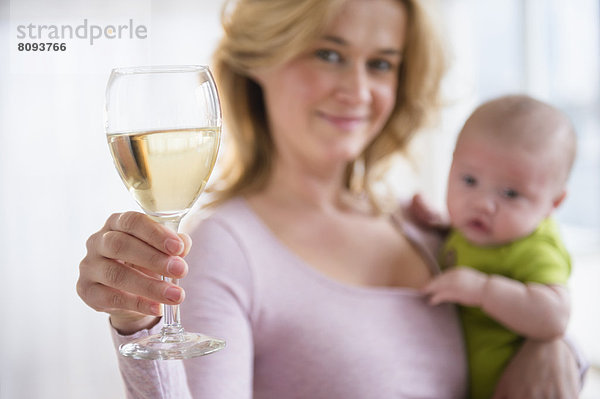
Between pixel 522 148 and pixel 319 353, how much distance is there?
0.61 meters

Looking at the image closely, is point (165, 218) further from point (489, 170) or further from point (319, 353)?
point (489, 170)

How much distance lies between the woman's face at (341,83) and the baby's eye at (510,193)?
0.37m

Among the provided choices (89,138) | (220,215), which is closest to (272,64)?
(220,215)

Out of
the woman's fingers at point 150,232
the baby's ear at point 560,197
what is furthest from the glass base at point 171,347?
the baby's ear at point 560,197

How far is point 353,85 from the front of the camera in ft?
4.99

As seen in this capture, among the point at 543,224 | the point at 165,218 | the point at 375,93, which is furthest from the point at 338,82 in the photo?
the point at 165,218

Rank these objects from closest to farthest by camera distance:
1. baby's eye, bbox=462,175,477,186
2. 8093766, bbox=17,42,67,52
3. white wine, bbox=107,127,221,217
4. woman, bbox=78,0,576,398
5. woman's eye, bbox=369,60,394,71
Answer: white wine, bbox=107,127,221,217 → 8093766, bbox=17,42,67,52 → woman, bbox=78,0,576,398 → baby's eye, bbox=462,175,477,186 → woman's eye, bbox=369,60,394,71

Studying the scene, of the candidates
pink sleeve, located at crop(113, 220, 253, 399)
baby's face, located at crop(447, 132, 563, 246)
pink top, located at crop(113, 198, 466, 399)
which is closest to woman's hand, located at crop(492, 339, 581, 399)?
pink top, located at crop(113, 198, 466, 399)

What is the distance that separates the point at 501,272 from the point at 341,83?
1.87 feet

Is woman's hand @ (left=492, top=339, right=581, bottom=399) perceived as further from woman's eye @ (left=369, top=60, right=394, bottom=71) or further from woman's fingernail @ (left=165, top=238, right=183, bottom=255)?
woman's fingernail @ (left=165, top=238, right=183, bottom=255)

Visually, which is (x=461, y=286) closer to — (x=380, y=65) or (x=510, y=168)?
(x=510, y=168)

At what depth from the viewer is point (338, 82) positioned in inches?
59.9

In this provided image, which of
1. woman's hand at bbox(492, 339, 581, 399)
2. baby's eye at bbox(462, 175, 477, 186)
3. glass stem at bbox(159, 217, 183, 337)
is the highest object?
baby's eye at bbox(462, 175, 477, 186)

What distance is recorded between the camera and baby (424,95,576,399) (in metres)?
1.36
